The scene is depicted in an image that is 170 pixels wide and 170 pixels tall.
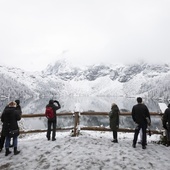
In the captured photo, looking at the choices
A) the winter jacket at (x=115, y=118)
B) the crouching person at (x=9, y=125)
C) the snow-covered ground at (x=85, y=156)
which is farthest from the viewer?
the winter jacket at (x=115, y=118)

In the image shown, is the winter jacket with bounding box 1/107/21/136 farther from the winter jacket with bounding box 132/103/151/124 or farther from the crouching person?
the winter jacket with bounding box 132/103/151/124

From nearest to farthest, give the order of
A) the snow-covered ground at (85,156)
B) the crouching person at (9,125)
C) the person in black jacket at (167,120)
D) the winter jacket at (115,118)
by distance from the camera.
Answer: the snow-covered ground at (85,156), the crouching person at (9,125), the person in black jacket at (167,120), the winter jacket at (115,118)

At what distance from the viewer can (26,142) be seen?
11.7m

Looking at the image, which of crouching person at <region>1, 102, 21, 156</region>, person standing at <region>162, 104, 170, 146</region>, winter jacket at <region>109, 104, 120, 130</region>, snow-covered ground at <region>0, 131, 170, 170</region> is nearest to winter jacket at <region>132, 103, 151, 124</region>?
person standing at <region>162, 104, 170, 146</region>

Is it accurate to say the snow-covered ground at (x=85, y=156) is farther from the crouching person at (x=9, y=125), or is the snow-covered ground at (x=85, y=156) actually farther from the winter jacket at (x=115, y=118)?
the winter jacket at (x=115, y=118)

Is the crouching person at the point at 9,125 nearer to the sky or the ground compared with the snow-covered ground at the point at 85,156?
nearer to the sky

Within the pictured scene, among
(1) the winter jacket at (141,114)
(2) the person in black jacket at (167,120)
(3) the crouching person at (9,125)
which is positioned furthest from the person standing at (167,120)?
(3) the crouching person at (9,125)

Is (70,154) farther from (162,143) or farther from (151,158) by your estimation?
(162,143)

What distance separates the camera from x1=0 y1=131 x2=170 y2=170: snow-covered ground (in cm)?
842

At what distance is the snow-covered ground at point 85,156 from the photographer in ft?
27.6

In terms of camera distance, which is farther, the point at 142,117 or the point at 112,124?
Answer: the point at 112,124

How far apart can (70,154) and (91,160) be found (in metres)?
1.13

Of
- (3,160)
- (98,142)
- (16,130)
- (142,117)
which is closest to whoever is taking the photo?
(3,160)

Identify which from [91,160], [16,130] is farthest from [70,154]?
[16,130]
